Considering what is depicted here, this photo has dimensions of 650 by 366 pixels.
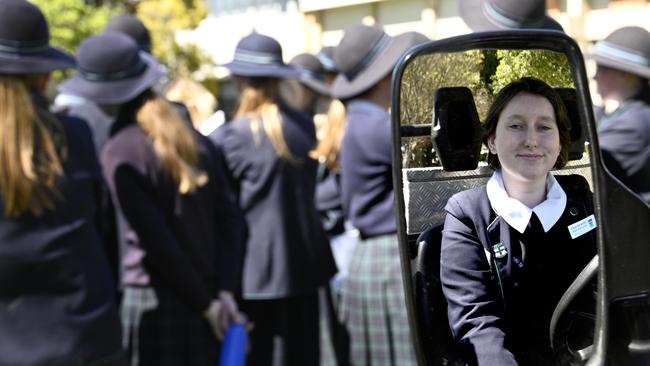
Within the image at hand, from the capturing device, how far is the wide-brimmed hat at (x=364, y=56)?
3818mm

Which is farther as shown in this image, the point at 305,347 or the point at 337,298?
the point at 337,298

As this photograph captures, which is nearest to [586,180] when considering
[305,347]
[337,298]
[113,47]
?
[113,47]

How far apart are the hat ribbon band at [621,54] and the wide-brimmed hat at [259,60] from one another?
7.42 ft

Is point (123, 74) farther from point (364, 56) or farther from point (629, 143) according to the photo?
point (629, 143)

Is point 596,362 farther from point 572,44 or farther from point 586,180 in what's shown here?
point 572,44

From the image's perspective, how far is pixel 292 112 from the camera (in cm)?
475

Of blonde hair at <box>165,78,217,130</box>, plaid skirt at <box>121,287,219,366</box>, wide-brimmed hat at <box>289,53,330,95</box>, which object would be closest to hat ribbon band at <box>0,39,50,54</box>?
plaid skirt at <box>121,287,219,366</box>

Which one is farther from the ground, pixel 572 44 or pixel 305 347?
pixel 572 44

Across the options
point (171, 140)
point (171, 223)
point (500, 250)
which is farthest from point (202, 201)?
point (500, 250)

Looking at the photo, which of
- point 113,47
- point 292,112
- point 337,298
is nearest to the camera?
point 113,47

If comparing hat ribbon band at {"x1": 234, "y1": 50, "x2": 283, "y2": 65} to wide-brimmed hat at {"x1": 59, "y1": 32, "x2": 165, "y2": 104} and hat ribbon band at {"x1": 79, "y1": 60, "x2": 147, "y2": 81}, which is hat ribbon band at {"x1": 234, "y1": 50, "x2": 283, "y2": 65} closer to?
wide-brimmed hat at {"x1": 59, "y1": 32, "x2": 165, "y2": 104}

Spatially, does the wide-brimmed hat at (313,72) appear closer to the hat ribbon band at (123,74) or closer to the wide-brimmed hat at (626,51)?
the hat ribbon band at (123,74)

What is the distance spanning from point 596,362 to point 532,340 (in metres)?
0.07

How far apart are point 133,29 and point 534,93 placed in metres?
5.13
